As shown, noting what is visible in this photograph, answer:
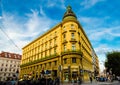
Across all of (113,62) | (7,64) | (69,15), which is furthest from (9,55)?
(113,62)

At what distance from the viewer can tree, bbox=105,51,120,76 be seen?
49.8 m

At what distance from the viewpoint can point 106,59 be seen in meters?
53.2

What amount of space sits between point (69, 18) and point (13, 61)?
53.3m

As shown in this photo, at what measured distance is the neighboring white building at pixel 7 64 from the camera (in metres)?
76.8

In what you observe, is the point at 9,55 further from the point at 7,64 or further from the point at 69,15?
the point at 69,15

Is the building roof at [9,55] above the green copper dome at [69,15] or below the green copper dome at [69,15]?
below

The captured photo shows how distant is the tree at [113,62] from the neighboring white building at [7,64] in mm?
49689

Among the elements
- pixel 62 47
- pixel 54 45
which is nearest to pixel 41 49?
pixel 54 45

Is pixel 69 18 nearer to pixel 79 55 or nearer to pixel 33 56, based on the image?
pixel 79 55

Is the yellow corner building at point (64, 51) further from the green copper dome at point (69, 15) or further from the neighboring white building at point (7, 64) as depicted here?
the neighboring white building at point (7, 64)

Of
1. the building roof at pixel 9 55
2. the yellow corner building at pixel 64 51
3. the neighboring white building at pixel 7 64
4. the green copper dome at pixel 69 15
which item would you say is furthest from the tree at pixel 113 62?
the building roof at pixel 9 55

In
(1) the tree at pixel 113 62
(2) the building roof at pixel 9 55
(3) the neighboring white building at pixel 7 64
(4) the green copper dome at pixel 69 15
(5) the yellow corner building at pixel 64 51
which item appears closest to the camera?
(5) the yellow corner building at pixel 64 51

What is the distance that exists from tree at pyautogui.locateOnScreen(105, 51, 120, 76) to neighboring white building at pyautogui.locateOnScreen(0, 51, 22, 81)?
49689 millimetres

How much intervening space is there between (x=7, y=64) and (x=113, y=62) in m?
56.3
